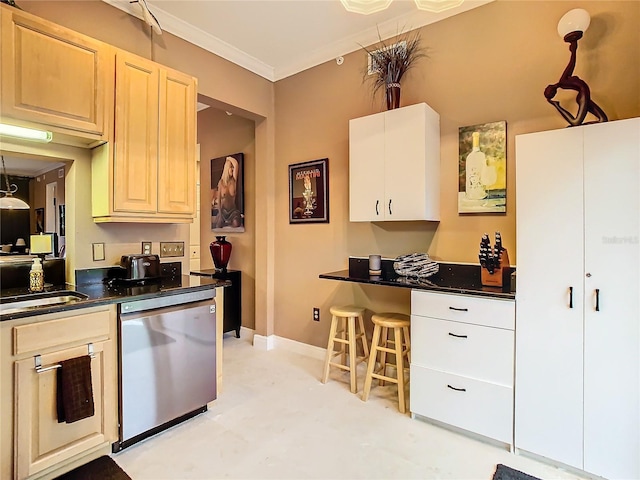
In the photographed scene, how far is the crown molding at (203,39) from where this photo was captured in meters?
2.54

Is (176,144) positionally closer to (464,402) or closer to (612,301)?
(464,402)

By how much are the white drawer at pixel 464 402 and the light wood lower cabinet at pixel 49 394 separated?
188 centimetres

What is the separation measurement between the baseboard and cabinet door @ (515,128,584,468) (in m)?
1.92

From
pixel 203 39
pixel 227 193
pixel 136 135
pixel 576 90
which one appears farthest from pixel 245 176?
pixel 576 90

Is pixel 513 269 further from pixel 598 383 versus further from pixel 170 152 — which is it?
pixel 170 152

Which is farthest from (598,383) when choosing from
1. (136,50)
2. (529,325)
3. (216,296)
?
(136,50)

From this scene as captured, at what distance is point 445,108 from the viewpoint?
2.65 m

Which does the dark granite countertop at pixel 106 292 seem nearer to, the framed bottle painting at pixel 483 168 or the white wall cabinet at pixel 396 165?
the white wall cabinet at pixel 396 165

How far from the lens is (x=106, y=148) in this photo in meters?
2.21

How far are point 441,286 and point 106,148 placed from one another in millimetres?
2351

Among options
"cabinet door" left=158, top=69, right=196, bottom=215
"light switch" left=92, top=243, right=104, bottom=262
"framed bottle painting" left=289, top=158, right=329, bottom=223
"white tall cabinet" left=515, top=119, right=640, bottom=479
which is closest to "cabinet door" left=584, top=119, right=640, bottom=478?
"white tall cabinet" left=515, top=119, right=640, bottom=479

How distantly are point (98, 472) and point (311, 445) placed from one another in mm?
1150

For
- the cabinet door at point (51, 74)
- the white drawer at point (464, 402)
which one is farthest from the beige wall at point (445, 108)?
the cabinet door at point (51, 74)

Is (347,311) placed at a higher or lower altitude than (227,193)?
lower
